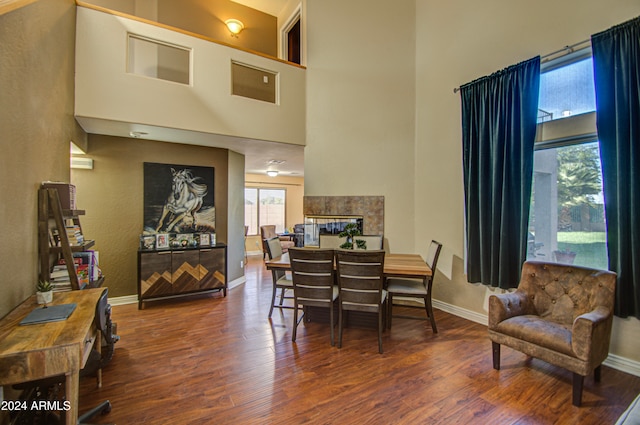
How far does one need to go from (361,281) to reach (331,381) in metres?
0.93

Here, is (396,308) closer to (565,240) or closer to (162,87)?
(565,240)

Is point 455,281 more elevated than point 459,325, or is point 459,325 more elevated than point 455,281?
point 455,281

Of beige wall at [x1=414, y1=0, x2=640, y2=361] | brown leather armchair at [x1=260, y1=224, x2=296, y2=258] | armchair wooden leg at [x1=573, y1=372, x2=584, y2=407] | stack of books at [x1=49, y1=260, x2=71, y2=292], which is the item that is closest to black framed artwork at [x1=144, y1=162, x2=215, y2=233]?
stack of books at [x1=49, y1=260, x2=71, y2=292]

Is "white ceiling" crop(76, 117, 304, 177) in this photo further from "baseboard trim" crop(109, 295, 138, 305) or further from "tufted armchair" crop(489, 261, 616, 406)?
"tufted armchair" crop(489, 261, 616, 406)

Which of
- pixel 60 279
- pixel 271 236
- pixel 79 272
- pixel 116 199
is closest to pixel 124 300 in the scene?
pixel 116 199

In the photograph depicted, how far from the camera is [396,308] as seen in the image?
4.18 m

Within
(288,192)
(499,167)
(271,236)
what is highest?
(288,192)

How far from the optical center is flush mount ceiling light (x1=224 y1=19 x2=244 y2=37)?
18.0ft

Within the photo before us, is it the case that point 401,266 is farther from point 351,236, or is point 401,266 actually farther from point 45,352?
point 45,352

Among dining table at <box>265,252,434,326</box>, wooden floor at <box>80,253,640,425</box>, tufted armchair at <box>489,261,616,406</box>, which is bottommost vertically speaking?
wooden floor at <box>80,253,640,425</box>

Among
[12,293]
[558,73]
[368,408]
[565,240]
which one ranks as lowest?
[368,408]

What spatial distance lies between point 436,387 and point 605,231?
212 centimetres

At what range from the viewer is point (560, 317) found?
2566 millimetres

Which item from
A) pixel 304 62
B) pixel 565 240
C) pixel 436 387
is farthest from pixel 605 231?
pixel 304 62
